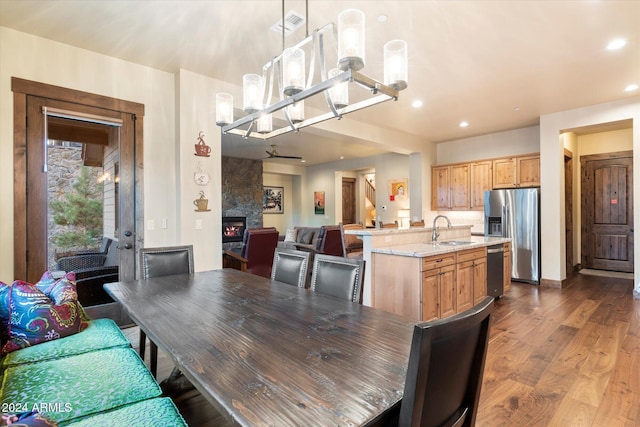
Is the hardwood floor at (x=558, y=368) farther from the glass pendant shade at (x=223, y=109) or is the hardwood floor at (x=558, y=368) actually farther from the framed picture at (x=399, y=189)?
the framed picture at (x=399, y=189)

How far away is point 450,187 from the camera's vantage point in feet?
23.0

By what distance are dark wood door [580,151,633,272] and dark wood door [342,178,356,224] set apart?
248 inches

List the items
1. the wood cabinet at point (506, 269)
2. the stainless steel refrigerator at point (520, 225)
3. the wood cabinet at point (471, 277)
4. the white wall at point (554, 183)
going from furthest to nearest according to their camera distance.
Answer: the stainless steel refrigerator at point (520, 225) < the white wall at point (554, 183) < the wood cabinet at point (506, 269) < the wood cabinet at point (471, 277)

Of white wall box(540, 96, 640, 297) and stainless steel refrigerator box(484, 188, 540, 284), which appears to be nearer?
white wall box(540, 96, 640, 297)

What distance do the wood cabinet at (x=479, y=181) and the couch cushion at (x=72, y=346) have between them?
6.46 metres

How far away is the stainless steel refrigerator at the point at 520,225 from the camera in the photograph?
5.50m

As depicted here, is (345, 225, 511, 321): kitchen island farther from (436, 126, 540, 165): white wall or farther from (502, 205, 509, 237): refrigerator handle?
(436, 126, 540, 165): white wall

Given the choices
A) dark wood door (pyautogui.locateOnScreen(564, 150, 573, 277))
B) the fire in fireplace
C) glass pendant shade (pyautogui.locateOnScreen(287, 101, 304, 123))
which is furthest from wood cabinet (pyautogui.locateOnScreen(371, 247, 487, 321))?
the fire in fireplace

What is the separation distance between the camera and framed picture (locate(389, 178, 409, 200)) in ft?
27.5

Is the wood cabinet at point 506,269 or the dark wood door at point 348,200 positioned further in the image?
the dark wood door at point 348,200

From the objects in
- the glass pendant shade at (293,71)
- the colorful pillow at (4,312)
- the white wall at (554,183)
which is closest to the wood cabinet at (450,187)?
the white wall at (554,183)

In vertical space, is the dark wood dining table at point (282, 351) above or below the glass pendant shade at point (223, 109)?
below

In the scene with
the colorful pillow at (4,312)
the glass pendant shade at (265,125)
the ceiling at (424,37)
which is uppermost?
the ceiling at (424,37)

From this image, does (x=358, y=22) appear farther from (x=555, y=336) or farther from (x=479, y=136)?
(x=479, y=136)
